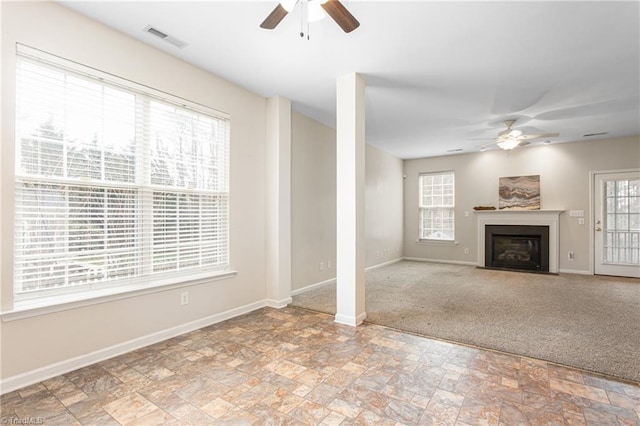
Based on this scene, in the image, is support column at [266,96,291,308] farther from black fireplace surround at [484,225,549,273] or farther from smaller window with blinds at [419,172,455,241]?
black fireplace surround at [484,225,549,273]

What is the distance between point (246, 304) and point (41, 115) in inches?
104

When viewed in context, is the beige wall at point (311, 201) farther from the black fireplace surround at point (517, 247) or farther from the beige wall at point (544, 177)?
the black fireplace surround at point (517, 247)

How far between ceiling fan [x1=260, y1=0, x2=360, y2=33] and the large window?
1499mm

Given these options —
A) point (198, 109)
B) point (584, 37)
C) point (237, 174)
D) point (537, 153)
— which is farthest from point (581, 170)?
point (198, 109)

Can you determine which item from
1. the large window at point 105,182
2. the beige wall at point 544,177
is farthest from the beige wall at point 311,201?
the beige wall at point 544,177

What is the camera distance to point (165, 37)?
2697 millimetres

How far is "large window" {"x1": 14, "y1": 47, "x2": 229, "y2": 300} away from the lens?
2215 mm

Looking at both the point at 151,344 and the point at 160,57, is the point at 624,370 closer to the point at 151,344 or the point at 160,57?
the point at 151,344

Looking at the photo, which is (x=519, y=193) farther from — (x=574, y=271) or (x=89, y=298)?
(x=89, y=298)

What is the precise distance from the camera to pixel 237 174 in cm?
369

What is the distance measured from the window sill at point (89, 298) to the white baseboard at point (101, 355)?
393mm

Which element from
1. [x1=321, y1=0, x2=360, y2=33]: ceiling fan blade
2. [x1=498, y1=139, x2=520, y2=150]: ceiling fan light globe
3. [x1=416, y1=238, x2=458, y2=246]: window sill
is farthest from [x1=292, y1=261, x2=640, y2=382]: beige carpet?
[x1=321, y1=0, x2=360, y2=33]: ceiling fan blade

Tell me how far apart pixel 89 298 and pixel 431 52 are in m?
3.59

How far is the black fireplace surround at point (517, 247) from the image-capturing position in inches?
253
